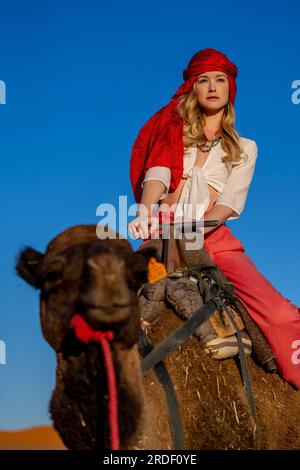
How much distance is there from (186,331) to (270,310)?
110 centimetres

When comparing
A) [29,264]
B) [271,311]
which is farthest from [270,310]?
[29,264]

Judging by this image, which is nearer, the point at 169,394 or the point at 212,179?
the point at 169,394

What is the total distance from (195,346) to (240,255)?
138cm

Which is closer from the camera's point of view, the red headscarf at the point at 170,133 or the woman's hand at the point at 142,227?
the woman's hand at the point at 142,227

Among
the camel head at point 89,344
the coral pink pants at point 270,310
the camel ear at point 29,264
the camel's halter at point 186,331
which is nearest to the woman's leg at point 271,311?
the coral pink pants at point 270,310

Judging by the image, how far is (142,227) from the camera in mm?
6098

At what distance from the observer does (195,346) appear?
5.76 meters

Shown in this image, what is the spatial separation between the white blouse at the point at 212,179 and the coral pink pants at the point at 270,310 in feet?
1.53

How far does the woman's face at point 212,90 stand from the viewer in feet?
23.6

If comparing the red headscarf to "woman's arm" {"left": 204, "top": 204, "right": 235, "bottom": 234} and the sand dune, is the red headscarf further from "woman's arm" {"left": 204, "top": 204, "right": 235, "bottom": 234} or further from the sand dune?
the sand dune

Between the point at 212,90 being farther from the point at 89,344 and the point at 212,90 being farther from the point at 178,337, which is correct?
the point at 89,344

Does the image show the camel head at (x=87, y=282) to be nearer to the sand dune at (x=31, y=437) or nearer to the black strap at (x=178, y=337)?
the black strap at (x=178, y=337)

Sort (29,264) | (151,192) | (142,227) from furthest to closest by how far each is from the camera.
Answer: (151,192)
(142,227)
(29,264)

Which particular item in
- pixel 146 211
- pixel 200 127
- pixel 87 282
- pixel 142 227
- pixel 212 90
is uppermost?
pixel 212 90
